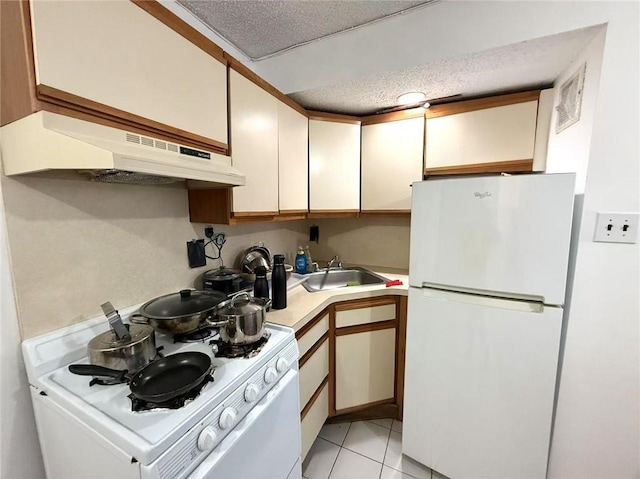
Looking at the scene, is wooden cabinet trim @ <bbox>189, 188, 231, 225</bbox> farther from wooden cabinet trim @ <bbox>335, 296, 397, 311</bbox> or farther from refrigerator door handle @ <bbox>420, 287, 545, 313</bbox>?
refrigerator door handle @ <bbox>420, 287, 545, 313</bbox>

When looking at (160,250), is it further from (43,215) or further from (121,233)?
(43,215)

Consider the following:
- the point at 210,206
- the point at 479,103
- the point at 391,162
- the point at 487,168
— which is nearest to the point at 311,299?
the point at 210,206

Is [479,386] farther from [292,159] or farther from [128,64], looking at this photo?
[128,64]

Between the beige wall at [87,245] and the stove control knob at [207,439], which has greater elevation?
the beige wall at [87,245]

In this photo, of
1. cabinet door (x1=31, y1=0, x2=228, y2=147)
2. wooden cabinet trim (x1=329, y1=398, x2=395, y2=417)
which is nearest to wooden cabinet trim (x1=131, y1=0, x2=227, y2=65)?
cabinet door (x1=31, y1=0, x2=228, y2=147)

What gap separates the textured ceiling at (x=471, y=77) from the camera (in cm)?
115

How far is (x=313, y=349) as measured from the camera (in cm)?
138

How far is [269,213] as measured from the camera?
1.45m

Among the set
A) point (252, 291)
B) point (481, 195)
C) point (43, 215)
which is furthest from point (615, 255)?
point (43, 215)

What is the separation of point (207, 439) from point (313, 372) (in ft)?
2.64

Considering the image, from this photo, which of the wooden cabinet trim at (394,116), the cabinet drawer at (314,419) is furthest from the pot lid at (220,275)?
the wooden cabinet trim at (394,116)

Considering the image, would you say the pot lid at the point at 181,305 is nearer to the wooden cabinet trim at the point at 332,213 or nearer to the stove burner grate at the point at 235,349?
the stove burner grate at the point at 235,349

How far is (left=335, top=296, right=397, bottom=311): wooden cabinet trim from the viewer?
5.16 feet

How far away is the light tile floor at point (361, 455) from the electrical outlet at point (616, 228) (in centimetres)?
145
